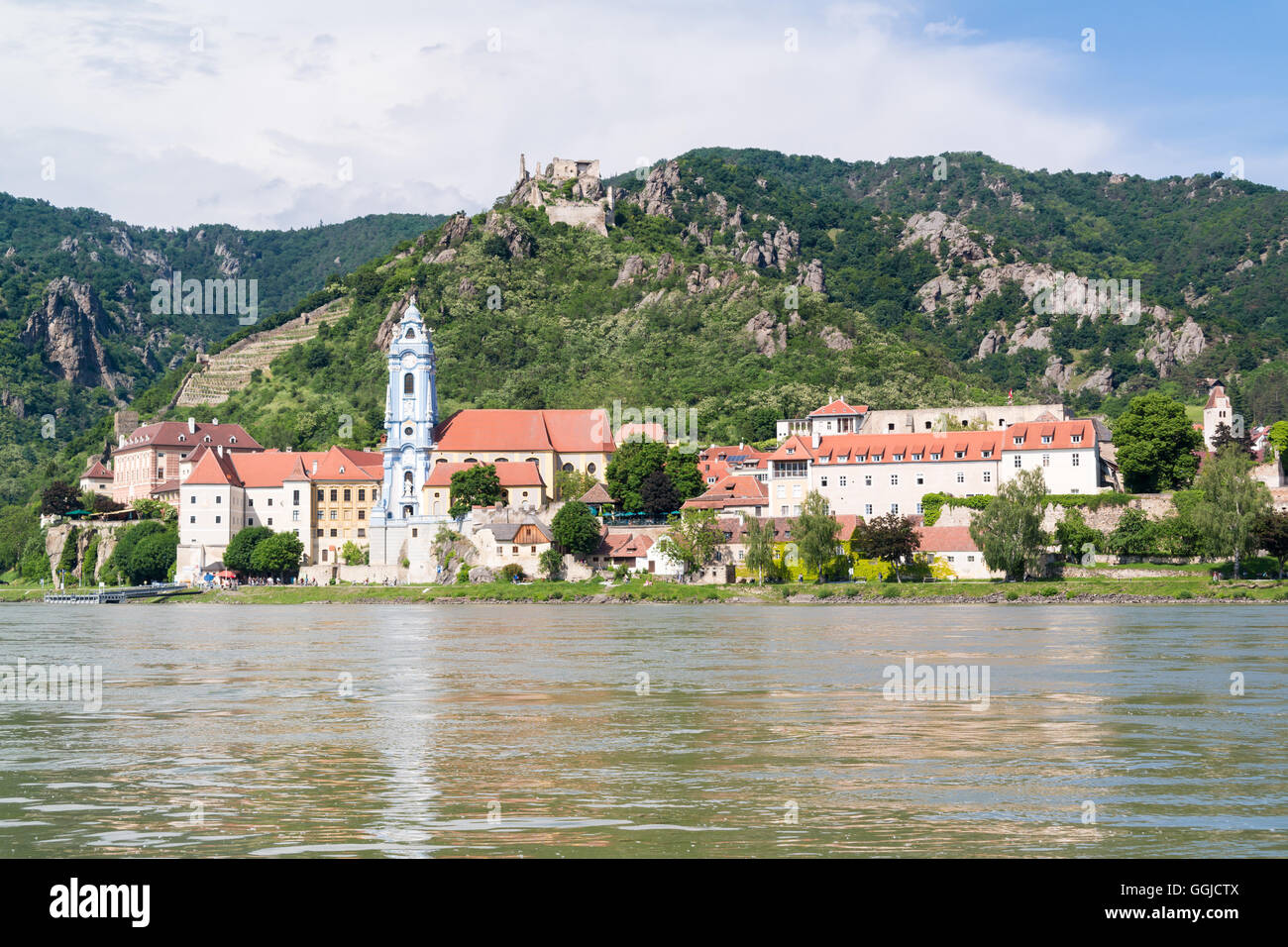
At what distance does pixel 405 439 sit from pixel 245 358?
64.5m

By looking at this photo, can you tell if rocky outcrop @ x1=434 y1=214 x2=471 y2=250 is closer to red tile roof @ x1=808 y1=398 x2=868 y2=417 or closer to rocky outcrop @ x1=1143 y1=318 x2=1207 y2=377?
red tile roof @ x1=808 y1=398 x2=868 y2=417

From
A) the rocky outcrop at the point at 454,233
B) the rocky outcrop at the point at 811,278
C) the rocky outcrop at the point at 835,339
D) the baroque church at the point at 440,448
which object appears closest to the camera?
the baroque church at the point at 440,448

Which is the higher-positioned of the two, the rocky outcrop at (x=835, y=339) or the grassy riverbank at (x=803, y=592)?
the rocky outcrop at (x=835, y=339)

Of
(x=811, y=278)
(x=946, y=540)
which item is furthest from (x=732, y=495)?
(x=811, y=278)

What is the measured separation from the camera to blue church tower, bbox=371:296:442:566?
110 m

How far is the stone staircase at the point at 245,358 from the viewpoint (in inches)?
6407

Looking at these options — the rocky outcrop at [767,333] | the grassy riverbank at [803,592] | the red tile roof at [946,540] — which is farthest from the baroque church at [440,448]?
the rocky outcrop at [767,333]

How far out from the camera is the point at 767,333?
155 metres

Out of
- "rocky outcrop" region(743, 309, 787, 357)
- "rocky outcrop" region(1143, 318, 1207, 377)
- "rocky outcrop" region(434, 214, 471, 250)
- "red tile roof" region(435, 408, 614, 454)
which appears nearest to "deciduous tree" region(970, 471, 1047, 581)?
"red tile roof" region(435, 408, 614, 454)

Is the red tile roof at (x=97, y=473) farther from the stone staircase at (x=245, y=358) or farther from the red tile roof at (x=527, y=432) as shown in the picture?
the red tile roof at (x=527, y=432)

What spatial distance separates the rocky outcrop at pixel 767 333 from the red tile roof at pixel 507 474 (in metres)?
47.6

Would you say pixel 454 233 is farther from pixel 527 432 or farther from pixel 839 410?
pixel 839 410
